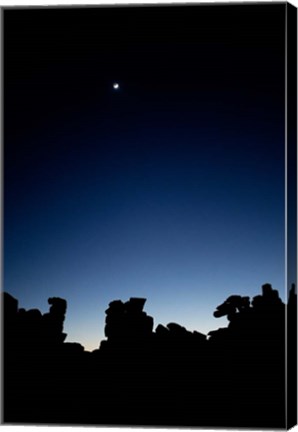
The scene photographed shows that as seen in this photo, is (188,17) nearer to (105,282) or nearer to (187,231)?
(187,231)

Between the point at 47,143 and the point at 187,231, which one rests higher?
the point at 47,143

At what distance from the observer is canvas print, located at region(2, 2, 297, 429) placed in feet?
17.2

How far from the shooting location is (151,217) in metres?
5.35

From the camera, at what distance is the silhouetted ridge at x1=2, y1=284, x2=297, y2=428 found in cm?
521

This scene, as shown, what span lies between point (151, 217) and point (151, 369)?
81 centimetres

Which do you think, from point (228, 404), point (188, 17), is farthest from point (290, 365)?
point (188, 17)

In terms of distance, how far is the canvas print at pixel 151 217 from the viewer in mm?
5238

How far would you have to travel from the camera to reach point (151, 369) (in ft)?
17.4

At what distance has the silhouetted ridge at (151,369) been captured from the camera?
5.21 m

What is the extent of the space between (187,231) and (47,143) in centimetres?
91

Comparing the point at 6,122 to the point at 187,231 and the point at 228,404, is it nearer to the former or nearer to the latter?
the point at 187,231

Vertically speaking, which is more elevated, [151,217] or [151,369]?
[151,217]

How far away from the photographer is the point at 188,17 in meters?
5.36

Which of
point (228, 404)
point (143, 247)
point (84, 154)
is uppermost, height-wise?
point (84, 154)
